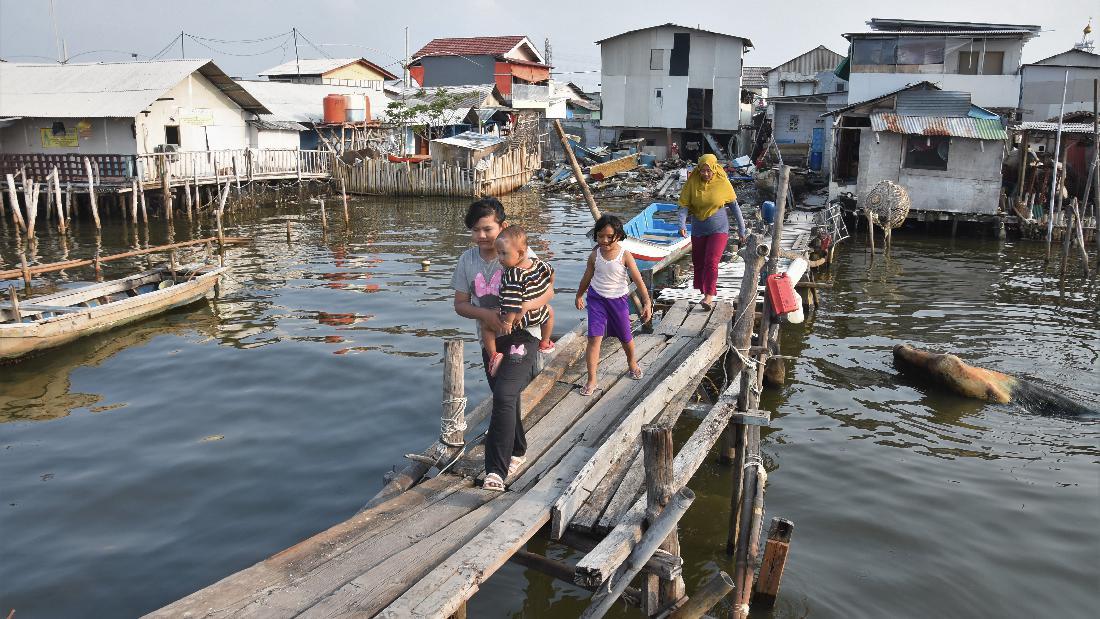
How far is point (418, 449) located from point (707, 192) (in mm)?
4521

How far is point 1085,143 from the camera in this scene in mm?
25266

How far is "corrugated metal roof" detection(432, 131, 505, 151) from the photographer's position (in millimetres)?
36250

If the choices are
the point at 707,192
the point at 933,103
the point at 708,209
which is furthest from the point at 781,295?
the point at 933,103

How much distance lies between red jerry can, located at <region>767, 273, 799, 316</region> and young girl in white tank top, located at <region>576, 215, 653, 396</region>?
1.88 metres

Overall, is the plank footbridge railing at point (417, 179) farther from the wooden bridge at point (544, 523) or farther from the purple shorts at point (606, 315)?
the wooden bridge at point (544, 523)

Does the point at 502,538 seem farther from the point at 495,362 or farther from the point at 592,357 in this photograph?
the point at 592,357

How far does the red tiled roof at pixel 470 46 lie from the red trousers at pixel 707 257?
4011cm

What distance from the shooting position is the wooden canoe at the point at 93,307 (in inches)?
472

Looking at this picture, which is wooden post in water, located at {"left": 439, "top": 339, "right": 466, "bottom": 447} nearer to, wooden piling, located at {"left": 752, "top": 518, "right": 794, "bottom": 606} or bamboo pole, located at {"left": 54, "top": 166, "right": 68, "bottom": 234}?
wooden piling, located at {"left": 752, "top": 518, "right": 794, "bottom": 606}

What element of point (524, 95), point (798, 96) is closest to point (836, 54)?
point (798, 96)

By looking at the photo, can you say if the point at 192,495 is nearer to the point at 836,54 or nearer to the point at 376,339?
the point at 376,339

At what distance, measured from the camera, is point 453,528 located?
498 centimetres

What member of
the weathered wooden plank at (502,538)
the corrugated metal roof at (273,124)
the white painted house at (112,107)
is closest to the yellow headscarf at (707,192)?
the weathered wooden plank at (502,538)

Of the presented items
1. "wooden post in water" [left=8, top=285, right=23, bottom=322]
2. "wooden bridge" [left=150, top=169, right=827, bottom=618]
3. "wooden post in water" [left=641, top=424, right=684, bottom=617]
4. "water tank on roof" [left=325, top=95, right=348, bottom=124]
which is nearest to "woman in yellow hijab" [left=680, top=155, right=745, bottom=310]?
"wooden bridge" [left=150, top=169, right=827, bottom=618]
